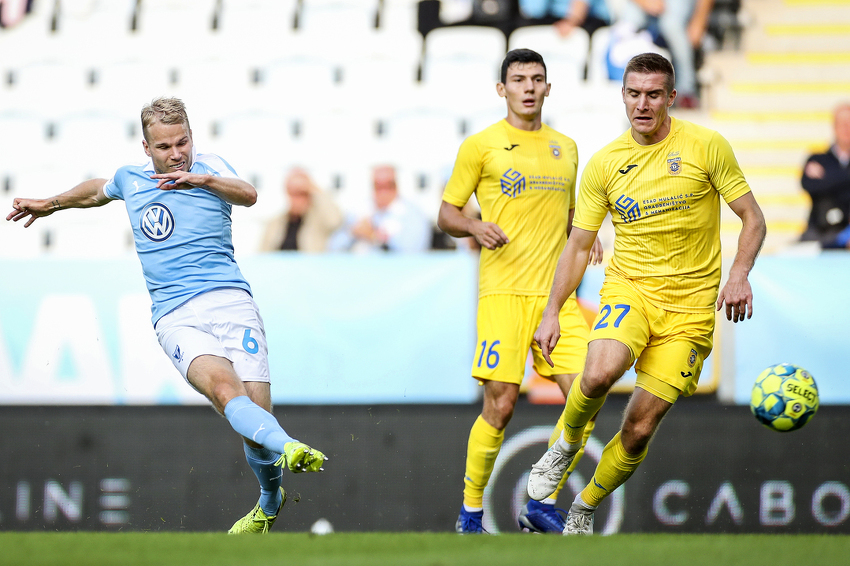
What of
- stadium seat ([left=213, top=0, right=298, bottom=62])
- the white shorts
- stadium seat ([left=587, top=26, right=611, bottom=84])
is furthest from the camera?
stadium seat ([left=213, top=0, right=298, bottom=62])

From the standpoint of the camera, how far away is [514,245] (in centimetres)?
531

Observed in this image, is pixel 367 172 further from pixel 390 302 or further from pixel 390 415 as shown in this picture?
pixel 390 415

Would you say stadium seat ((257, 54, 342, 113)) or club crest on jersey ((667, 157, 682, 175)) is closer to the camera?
club crest on jersey ((667, 157, 682, 175))

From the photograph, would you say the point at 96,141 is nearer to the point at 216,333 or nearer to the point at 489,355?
the point at 216,333

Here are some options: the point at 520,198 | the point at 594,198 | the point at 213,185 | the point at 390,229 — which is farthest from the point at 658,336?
the point at 390,229

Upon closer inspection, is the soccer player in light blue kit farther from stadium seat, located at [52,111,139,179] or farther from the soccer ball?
stadium seat, located at [52,111,139,179]

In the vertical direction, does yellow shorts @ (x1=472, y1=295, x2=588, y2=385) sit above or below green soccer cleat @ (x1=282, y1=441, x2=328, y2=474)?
above

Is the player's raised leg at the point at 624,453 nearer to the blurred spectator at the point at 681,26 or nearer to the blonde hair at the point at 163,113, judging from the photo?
the blonde hair at the point at 163,113

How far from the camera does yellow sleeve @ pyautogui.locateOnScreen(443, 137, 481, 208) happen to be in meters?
5.39

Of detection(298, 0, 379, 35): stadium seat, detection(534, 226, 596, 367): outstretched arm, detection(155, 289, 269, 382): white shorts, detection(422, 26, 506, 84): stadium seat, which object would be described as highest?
detection(298, 0, 379, 35): stadium seat

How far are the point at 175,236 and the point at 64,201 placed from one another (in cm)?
71

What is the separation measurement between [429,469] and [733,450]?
2084 millimetres

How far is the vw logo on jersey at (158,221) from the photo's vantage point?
472 centimetres

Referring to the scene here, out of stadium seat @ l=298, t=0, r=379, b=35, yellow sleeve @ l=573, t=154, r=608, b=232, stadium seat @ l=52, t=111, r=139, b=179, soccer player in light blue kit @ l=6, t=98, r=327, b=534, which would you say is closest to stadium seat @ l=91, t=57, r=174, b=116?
stadium seat @ l=52, t=111, r=139, b=179
